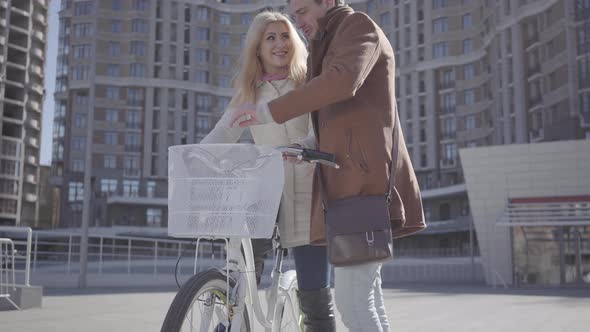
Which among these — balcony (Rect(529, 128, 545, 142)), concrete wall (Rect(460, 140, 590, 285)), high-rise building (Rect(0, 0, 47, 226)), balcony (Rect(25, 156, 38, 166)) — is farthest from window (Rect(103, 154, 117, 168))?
concrete wall (Rect(460, 140, 590, 285))

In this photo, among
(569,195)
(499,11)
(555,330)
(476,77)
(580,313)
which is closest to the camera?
(555,330)

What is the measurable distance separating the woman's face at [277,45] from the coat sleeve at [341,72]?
25.6 inches

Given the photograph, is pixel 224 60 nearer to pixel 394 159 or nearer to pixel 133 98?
pixel 133 98

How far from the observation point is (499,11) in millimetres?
55438

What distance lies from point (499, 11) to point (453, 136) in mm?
12073

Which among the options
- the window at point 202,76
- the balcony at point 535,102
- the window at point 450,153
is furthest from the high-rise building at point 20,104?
the balcony at point 535,102

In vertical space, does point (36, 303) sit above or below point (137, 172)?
below

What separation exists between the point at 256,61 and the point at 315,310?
1118 millimetres

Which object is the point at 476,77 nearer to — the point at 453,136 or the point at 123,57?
the point at 453,136

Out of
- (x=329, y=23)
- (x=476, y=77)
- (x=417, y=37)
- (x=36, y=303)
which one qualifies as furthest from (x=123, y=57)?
(x=329, y=23)

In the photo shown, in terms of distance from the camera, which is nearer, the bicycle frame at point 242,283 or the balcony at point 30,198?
the bicycle frame at point 242,283

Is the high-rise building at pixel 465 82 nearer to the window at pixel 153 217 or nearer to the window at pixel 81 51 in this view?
the window at pixel 153 217

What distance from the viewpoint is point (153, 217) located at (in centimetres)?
6556

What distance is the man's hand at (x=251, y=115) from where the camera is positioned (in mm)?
2400
